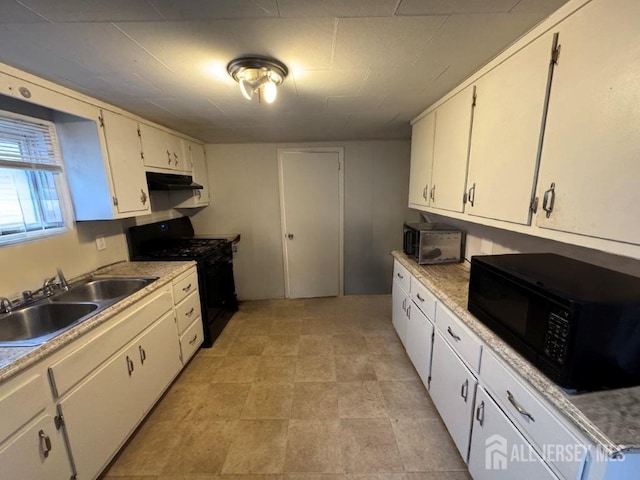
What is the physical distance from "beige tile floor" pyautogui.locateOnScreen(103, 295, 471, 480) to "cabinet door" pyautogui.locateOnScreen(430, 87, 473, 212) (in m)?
1.52

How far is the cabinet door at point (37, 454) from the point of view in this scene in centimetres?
102

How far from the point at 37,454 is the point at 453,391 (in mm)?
2030

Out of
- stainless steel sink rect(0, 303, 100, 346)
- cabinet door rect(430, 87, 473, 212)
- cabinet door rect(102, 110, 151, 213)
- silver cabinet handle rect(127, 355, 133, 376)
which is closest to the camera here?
stainless steel sink rect(0, 303, 100, 346)

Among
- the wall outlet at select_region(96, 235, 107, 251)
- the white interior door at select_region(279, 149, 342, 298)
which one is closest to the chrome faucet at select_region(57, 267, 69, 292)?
the wall outlet at select_region(96, 235, 107, 251)

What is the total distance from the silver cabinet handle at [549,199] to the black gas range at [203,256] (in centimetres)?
261

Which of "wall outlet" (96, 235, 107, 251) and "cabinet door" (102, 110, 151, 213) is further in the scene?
"wall outlet" (96, 235, 107, 251)

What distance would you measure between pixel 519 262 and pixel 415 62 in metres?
1.14

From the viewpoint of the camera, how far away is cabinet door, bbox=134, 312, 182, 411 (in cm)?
177

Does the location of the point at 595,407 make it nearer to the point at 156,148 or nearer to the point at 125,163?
the point at 125,163

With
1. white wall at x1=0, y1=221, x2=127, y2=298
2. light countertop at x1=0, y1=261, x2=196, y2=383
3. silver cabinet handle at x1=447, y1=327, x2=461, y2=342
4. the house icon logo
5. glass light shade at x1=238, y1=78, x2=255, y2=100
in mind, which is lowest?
the house icon logo

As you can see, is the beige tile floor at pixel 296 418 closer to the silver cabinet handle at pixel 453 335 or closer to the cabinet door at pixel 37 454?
the cabinet door at pixel 37 454

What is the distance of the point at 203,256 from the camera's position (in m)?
2.63

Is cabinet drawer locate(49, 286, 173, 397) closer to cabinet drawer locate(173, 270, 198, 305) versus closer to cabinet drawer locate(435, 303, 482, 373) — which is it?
cabinet drawer locate(173, 270, 198, 305)

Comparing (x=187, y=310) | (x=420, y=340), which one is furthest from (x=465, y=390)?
(x=187, y=310)
